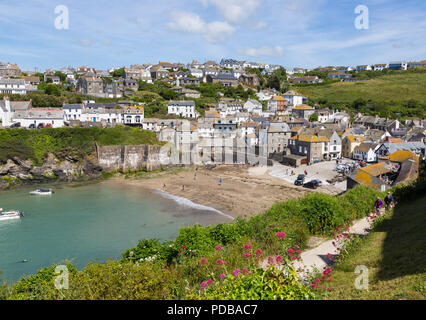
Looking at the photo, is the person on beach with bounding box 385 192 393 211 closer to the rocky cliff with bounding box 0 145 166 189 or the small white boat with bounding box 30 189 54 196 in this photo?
the small white boat with bounding box 30 189 54 196

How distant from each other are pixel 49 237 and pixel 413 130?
196ft

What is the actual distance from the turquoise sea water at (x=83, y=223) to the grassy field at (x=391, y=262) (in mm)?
15335

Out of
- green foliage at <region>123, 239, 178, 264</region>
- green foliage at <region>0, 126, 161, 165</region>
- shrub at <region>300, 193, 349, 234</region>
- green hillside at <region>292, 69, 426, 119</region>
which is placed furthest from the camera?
green hillside at <region>292, 69, 426, 119</region>

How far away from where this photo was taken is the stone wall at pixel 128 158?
46.8 meters

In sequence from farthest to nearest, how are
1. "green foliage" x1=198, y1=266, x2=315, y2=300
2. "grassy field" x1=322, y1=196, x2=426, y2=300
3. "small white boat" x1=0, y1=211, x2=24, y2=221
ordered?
"small white boat" x1=0, y1=211, x2=24, y2=221
"grassy field" x1=322, y1=196, x2=426, y2=300
"green foliage" x1=198, y1=266, x2=315, y2=300

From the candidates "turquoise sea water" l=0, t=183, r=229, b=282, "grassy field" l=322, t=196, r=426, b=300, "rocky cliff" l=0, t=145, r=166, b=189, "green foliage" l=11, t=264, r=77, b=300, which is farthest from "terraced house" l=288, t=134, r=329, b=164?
"green foliage" l=11, t=264, r=77, b=300

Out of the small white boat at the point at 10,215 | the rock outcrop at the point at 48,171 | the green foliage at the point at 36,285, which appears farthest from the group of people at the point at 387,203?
the rock outcrop at the point at 48,171

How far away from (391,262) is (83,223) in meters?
25.1

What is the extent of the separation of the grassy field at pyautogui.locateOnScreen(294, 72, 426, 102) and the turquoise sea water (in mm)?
75519

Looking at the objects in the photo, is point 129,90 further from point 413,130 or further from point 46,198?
point 413,130

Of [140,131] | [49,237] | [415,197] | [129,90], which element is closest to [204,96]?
[129,90]

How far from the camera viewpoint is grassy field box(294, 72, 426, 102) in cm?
9086

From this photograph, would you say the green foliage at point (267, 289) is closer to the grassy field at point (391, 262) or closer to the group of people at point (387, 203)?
the grassy field at point (391, 262)

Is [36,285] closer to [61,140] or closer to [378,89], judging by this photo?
[61,140]
